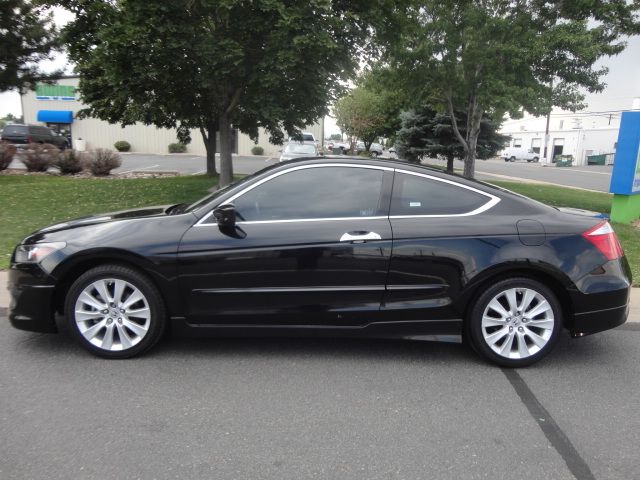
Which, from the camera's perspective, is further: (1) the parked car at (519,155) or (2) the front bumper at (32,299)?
(1) the parked car at (519,155)

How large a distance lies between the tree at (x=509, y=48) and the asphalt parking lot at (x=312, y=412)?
7750 millimetres

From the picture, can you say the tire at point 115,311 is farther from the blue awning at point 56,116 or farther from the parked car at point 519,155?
the parked car at point 519,155

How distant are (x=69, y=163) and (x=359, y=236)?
1680 centimetres

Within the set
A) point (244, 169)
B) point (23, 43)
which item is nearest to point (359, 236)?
point (23, 43)

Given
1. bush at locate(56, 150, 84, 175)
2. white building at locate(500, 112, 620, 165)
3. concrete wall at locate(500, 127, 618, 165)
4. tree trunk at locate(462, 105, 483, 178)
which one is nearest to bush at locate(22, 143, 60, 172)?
bush at locate(56, 150, 84, 175)

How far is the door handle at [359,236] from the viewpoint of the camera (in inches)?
152

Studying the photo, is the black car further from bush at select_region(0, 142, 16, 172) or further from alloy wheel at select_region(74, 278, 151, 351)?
bush at select_region(0, 142, 16, 172)

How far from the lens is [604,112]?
216ft

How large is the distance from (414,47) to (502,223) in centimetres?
856

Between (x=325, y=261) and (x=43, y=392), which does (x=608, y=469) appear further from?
(x=43, y=392)

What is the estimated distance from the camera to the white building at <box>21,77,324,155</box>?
40250mm

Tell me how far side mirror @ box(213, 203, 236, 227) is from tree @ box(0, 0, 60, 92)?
13711 mm

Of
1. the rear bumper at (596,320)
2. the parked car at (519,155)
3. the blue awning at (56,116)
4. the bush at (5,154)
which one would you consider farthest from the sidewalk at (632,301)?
the parked car at (519,155)

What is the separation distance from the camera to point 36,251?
13.0ft
